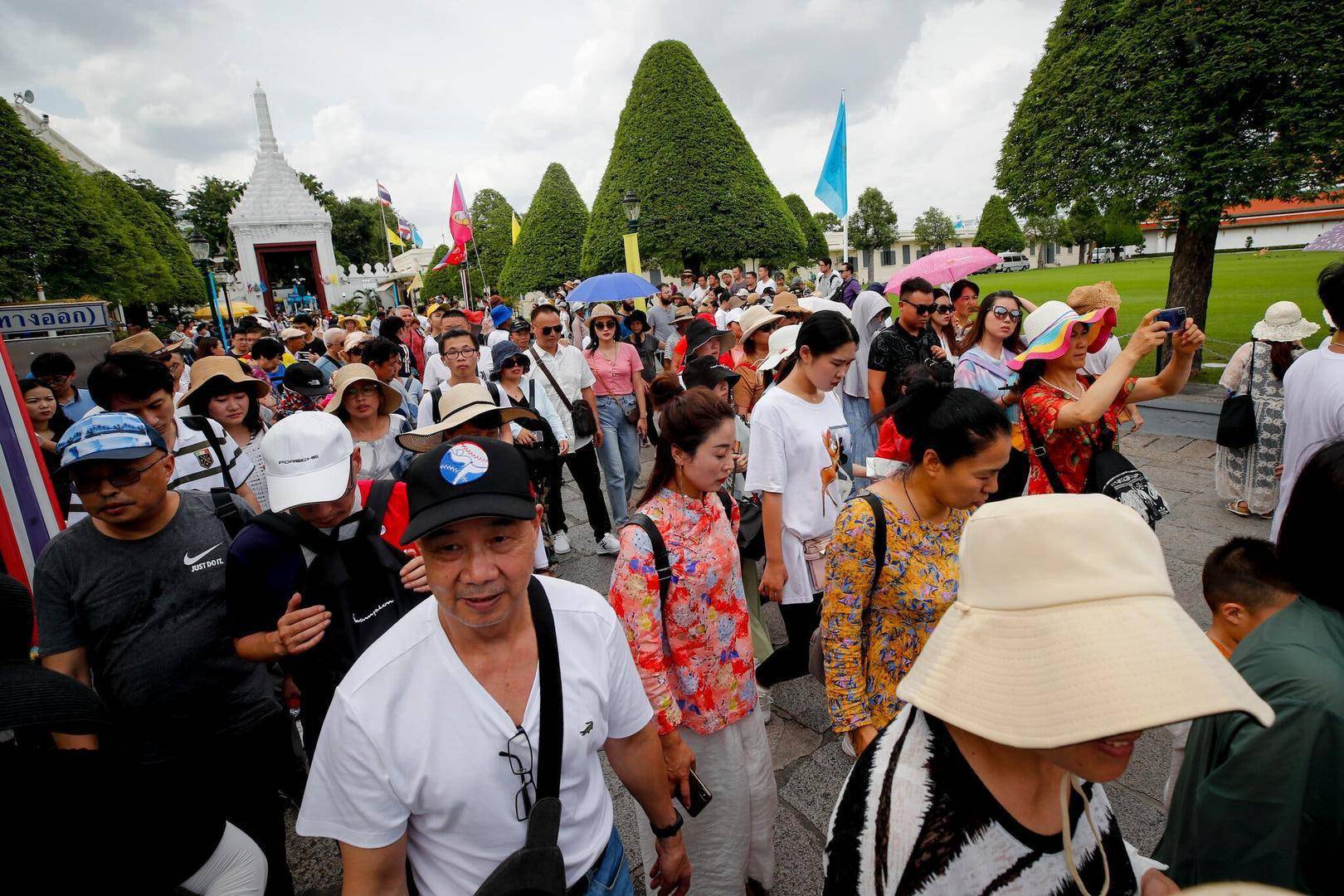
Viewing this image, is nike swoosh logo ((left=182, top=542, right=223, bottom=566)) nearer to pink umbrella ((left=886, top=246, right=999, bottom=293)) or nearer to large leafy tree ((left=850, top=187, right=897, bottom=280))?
pink umbrella ((left=886, top=246, right=999, bottom=293))

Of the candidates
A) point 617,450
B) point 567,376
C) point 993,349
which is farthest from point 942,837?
point 617,450

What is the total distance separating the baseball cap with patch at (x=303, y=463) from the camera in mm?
2156

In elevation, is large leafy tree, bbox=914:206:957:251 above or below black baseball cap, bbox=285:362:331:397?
above

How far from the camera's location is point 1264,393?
5109mm

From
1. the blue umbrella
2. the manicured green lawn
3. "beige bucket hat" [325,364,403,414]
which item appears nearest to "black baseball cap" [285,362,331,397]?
"beige bucket hat" [325,364,403,414]

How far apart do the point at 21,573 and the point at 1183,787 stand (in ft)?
16.0

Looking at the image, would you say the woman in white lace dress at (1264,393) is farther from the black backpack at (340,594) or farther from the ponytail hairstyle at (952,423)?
the black backpack at (340,594)

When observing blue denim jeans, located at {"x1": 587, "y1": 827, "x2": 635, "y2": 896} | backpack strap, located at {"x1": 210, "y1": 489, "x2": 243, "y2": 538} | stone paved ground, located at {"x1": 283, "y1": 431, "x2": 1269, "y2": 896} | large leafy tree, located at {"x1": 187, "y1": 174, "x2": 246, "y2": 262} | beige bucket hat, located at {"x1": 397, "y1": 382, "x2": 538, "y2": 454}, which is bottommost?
stone paved ground, located at {"x1": 283, "y1": 431, "x2": 1269, "y2": 896}

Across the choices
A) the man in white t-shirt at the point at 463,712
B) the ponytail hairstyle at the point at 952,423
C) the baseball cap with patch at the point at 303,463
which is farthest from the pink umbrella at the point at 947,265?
the man in white t-shirt at the point at 463,712

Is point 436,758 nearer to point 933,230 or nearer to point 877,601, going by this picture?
point 877,601

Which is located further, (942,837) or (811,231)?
(811,231)

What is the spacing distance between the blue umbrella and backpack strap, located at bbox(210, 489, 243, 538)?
503 cm

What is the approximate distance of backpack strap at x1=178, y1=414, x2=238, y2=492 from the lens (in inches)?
134

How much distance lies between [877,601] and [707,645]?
0.63m
